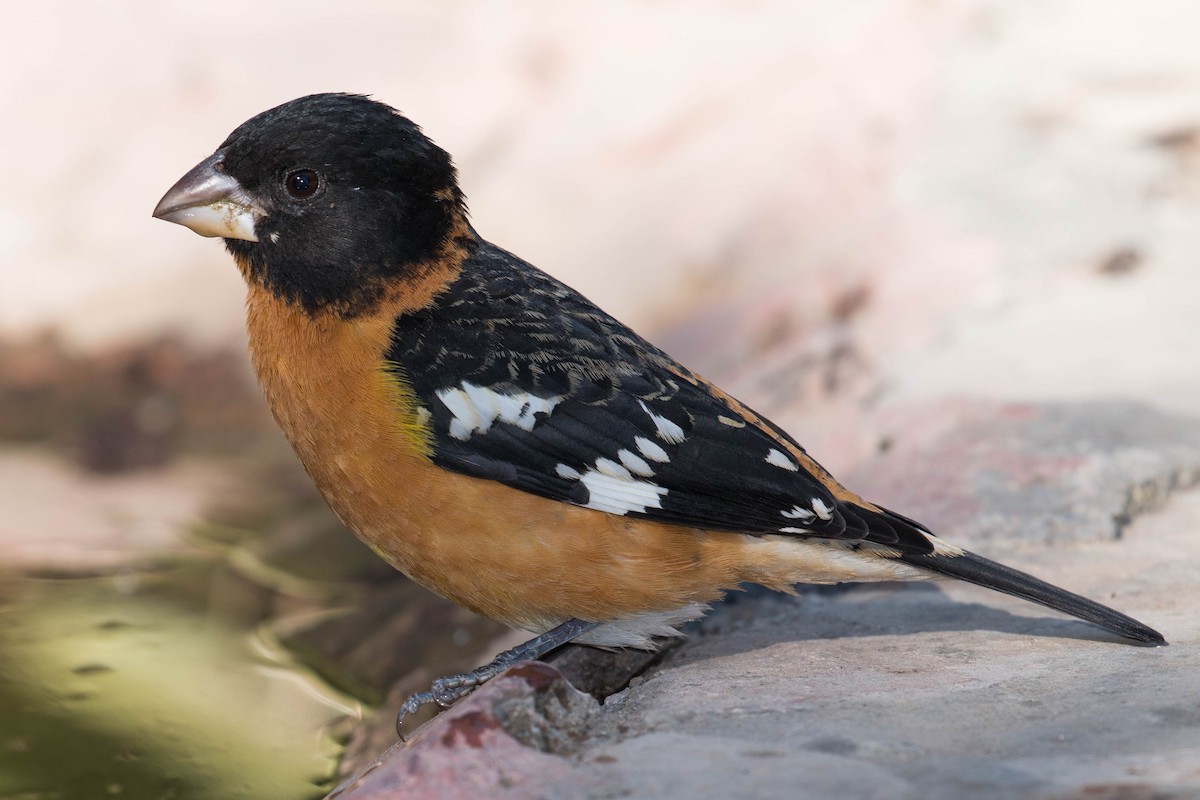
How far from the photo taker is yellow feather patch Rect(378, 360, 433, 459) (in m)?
3.88

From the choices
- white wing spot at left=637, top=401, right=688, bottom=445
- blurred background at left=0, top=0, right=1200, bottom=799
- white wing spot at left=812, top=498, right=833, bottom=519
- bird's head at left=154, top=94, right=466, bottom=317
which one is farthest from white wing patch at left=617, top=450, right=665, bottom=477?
blurred background at left=0, top=0, right=1200, bottom=799

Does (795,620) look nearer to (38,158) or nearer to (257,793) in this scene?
(257,793)

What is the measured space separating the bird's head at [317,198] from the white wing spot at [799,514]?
1.39m

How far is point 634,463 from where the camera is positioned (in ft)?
12.9

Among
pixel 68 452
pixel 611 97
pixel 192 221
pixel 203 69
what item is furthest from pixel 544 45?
pixel 192 221

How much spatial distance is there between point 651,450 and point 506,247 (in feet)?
14.2

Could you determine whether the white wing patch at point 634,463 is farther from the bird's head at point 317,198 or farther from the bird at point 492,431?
Answer: the bird's head at point 317,198

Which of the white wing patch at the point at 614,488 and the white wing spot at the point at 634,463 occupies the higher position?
the white wing spot at the point at 634,463

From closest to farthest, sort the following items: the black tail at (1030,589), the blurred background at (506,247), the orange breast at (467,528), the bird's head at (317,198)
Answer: the black tail at (1030,589)
the orange breast at (467,528)
the bird's head at (317,198)
the blurred background at (506,247)

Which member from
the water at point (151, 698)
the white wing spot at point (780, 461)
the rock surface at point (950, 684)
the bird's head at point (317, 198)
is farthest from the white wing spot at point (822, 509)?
the water at point (151, 698)

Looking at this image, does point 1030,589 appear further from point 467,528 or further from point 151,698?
point 151,698

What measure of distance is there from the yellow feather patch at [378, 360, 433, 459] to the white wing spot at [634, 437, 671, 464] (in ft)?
1.98

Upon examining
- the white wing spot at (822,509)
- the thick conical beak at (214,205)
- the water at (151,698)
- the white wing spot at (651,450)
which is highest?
the thick conical beak at (214,205)

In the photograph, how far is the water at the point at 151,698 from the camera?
4238 mm
